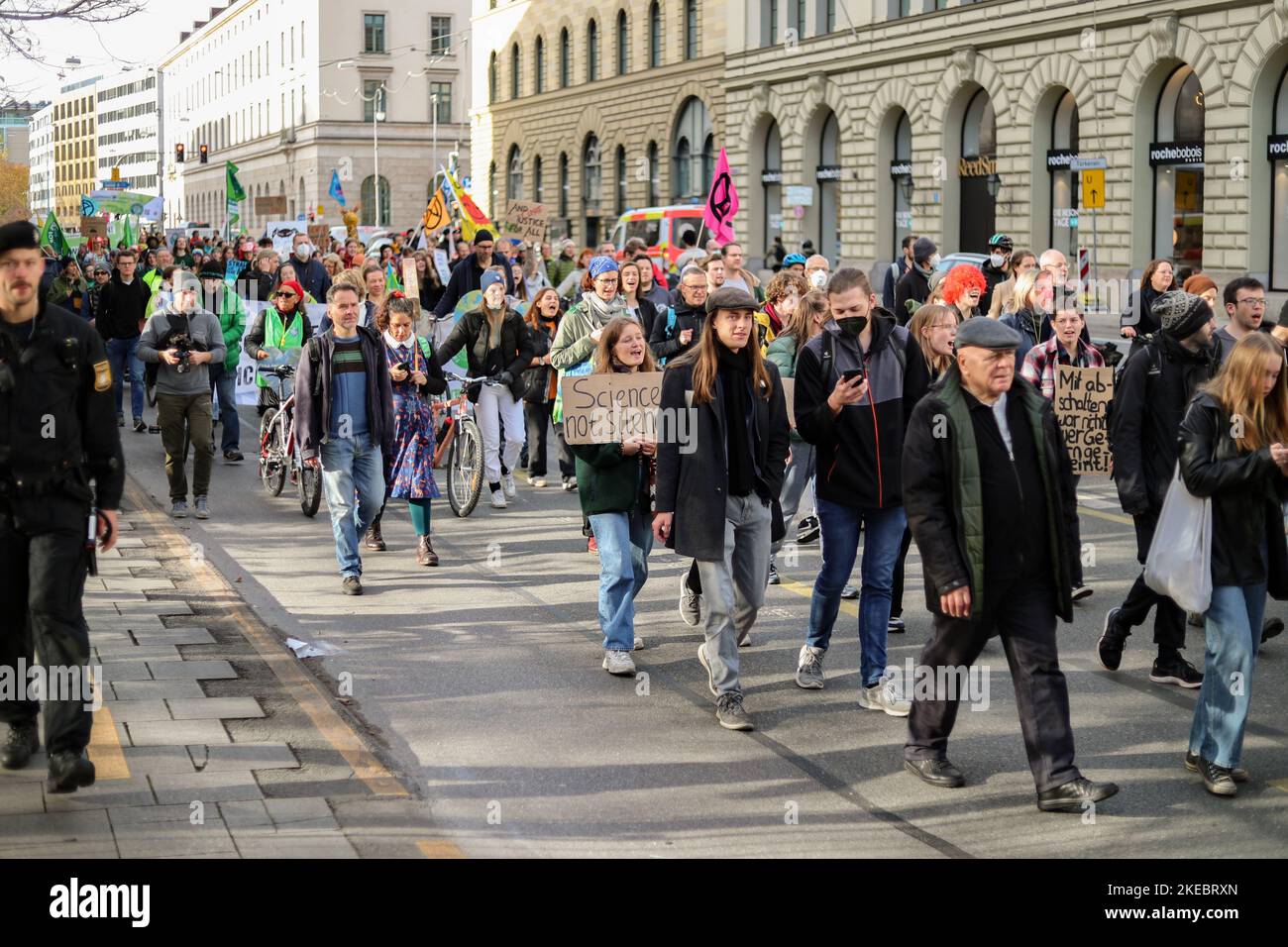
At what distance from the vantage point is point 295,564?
11969 mm

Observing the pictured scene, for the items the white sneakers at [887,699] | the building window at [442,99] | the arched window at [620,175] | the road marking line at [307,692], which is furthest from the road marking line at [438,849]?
the building window at [442,99]

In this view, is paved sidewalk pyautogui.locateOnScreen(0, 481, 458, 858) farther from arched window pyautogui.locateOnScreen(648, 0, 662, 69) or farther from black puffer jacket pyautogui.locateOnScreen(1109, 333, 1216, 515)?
arched window pyautogui.locateOnScreen(648, 0, 662, 69)

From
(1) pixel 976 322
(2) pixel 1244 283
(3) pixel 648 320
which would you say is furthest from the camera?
(3) pixel 648 320

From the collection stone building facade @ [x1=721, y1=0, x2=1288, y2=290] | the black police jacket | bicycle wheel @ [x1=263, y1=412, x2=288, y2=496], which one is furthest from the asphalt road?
stone building facade @ [x1=721, y1=0, x2=1288, y2=290]

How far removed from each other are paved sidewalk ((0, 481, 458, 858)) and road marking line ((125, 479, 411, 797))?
0.5 inches

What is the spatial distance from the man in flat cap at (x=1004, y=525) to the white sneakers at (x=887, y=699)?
1336mm

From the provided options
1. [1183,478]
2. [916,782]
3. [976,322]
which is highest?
[976,322]

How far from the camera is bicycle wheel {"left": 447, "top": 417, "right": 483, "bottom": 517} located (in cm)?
1416

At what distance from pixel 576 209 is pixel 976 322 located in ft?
192

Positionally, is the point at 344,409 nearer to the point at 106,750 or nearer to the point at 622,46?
the point at 106,750

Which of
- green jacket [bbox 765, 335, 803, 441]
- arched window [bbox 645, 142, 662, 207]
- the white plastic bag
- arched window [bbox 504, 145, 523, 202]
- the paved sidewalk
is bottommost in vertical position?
the paved sidewalk

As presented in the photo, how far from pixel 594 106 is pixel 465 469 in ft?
165
